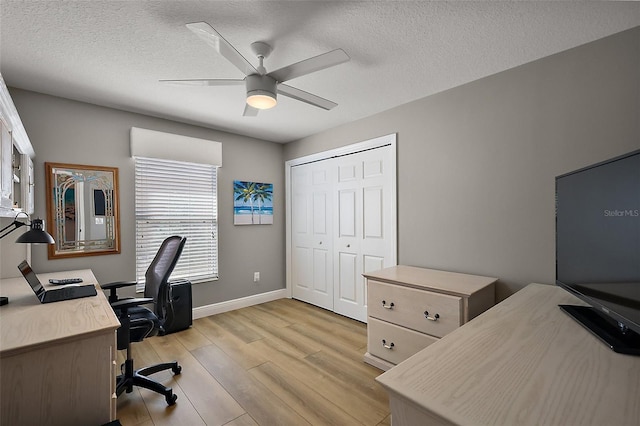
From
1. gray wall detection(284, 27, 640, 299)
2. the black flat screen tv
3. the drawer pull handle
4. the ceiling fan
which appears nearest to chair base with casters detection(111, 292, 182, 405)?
the ceiling fan

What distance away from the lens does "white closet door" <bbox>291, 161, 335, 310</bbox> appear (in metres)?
3.84

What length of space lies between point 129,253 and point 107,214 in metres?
0.47

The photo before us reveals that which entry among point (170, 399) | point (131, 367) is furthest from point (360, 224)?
point (131, 367)

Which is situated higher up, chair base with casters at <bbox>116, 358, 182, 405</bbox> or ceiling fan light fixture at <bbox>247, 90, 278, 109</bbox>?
ceiling fan light fixture at <bbox>247, 90, 278, 109</bbox>

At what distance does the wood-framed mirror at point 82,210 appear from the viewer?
2.66 metres

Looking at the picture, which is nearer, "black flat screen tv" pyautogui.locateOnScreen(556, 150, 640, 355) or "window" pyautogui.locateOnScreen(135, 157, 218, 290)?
"black flat screen tv" pyautogui.locateOnScreen(556, 150, 640, 355)

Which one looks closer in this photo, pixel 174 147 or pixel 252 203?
pixel 174 147

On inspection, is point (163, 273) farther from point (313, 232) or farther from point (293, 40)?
point (313, 232)

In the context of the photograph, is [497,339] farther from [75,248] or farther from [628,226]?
[75,248]

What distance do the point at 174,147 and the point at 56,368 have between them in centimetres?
265

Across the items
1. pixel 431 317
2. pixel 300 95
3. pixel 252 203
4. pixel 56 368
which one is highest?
pixel 300 95

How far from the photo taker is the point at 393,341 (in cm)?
234

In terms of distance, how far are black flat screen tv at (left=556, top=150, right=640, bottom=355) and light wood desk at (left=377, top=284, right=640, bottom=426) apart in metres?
0.12

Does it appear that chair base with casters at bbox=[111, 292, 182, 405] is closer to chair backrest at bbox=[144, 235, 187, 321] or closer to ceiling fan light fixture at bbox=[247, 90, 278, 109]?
chair backrest at bbox=[144, 235, 187, 321]
